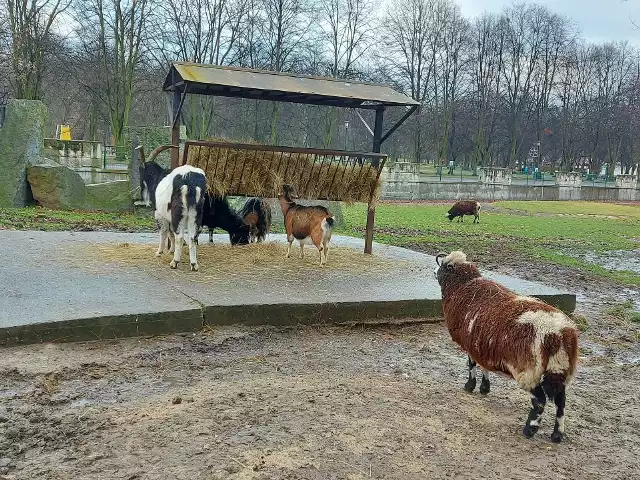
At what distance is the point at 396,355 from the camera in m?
5.75

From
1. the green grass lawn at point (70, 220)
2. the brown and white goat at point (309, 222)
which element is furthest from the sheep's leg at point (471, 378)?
the green grass lawn at point (70, 220)

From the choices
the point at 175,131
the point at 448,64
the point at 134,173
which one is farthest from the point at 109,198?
the point at 448,64

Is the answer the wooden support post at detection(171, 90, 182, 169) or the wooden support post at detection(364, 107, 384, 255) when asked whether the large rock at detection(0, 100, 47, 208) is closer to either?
the wooden support post at detection(171, 90, 182, 169)

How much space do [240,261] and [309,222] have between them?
1.15m

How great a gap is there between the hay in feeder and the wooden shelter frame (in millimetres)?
160

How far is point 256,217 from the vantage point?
10.3m

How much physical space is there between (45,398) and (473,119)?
204 feet

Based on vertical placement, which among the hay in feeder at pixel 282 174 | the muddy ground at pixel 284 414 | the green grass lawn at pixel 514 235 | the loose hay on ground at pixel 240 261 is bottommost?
the muddy ground at pixel 284 414

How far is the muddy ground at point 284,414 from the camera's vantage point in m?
3.36

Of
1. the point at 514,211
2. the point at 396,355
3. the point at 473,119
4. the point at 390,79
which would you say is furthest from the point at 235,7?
the point at 396,355

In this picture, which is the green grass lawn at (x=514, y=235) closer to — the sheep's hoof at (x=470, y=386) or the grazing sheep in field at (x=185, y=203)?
the grazing sheep in field at (x=185, y=203)

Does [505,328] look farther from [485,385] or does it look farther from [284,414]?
[284,414]

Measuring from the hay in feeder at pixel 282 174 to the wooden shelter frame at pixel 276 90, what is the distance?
0.53ft

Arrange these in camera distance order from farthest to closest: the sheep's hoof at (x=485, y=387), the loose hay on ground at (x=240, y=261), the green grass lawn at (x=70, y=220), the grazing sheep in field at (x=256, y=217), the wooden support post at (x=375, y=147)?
1. the green grass lawn at (x=70, y=220)
2. the grazing sheep in field at (x=256, y=217)
3. the wooden support post at (x=375, y=147)
4. the loose hay on ground at (x=240, y=261)
5. the sheep's hoof at (x=485, y=387)
